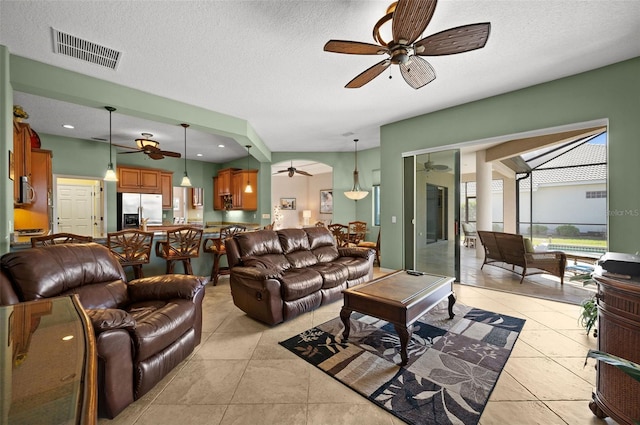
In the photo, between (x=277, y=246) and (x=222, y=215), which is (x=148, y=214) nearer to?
(x=222, y=215)

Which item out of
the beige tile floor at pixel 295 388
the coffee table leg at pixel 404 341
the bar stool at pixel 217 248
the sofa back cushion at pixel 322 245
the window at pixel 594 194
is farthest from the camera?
the window at pixel 594 194

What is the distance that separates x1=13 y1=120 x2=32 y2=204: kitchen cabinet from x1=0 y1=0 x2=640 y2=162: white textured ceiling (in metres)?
0.75

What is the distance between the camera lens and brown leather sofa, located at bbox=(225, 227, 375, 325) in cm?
274

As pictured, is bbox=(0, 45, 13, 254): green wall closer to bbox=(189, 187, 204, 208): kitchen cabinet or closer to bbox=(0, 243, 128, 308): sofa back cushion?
bbox=(0, 243, 128, 308): sofa back cushion

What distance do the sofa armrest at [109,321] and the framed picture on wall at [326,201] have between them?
313 inches

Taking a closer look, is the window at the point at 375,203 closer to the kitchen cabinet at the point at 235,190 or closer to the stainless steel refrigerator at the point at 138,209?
the kitchen cabinet at the point at 235,190

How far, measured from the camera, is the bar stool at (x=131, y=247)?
10.5 feet

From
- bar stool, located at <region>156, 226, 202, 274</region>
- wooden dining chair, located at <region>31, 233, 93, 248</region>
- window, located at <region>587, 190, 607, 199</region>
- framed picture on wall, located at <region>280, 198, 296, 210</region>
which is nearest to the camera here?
wooden dining chair, located at <region>31, 233, 93, 248</region>

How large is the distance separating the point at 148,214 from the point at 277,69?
19.3 feet

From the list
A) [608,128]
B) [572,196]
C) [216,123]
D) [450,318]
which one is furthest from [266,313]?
[572,196]

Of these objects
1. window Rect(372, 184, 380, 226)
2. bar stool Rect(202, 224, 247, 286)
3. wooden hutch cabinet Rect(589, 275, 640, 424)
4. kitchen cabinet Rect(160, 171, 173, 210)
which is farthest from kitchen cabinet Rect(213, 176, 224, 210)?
wooden hutch cabinet Rect(589, 275, 640, 424)

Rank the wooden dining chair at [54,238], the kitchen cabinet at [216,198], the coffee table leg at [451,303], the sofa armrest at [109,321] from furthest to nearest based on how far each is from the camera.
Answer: the kitchen cabinet at [216,198] → the coffee table leg at [451,303] → the wooden dining chair at [54,238] → the sofa armrest at [109,321]

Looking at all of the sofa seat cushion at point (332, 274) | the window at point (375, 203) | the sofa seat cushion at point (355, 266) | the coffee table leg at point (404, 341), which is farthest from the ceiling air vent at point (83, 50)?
the window at point (375, 203)

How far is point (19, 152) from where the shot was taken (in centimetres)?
323
